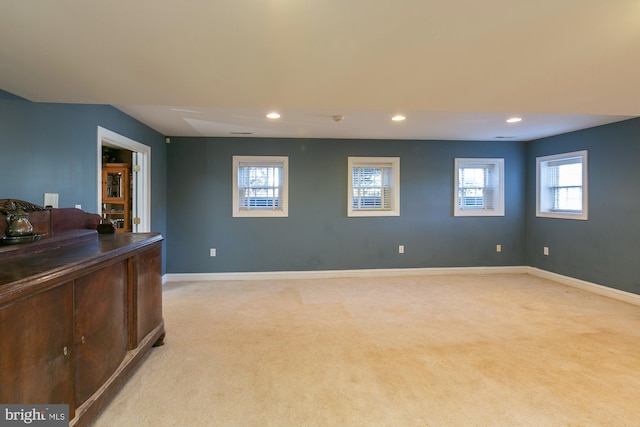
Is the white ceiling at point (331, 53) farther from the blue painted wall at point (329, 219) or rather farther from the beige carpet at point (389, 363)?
the blue painted wall at point (329, 219)

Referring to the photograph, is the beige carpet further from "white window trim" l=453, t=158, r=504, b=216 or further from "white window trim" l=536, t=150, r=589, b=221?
"white window trim" l=453, t=158, r=504, b=216

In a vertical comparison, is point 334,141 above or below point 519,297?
above

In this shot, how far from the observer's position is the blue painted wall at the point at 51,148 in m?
2.14

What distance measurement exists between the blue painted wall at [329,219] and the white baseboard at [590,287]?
15.2 inches

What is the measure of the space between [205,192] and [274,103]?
277 centimetres

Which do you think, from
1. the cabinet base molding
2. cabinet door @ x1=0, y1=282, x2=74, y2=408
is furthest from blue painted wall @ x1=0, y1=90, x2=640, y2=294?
cabinet door @ x1=0, y1=282, x2=74, y2=408

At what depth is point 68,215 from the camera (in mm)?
2428

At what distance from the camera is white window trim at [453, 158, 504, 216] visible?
17.5 feet

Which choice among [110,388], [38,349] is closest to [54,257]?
[38,349]

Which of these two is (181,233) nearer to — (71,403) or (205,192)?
(205,192)

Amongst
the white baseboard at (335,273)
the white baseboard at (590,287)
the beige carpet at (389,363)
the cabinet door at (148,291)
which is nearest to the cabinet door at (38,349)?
the beige carpet at (389,363)

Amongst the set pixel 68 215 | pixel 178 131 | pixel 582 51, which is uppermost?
pixel 178 131

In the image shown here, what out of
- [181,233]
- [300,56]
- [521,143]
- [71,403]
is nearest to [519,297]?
[521,143]

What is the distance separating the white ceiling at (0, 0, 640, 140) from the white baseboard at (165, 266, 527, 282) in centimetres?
304
